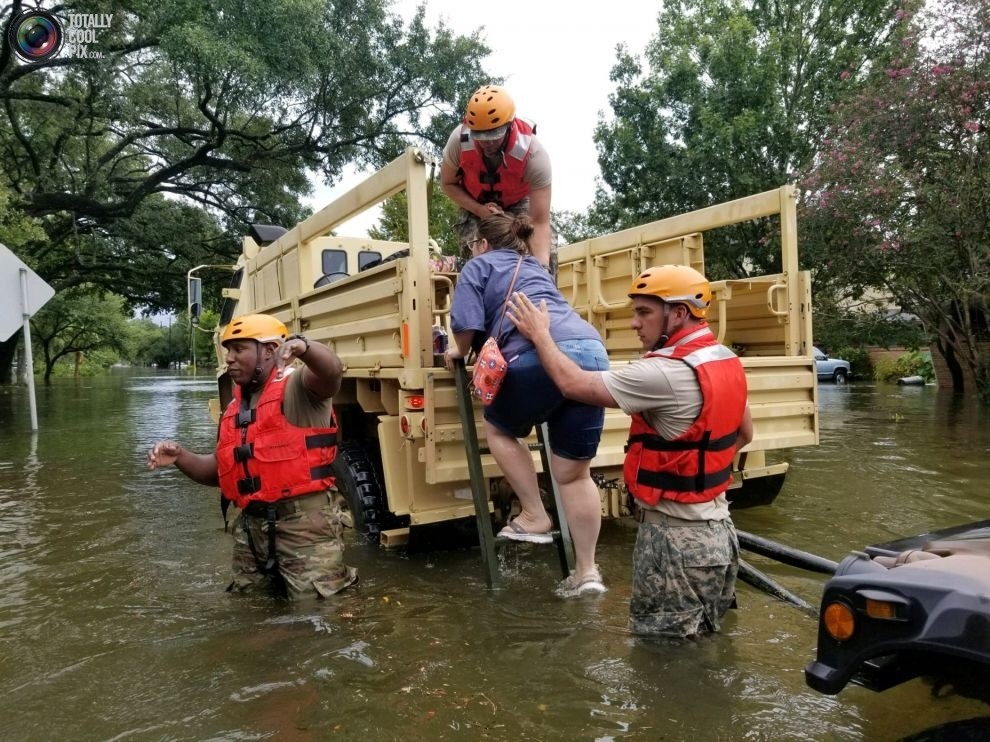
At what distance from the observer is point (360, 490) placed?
4414 mm

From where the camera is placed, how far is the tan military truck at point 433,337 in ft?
12.5

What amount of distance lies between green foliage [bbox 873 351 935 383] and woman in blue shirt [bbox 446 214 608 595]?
25.4 metres

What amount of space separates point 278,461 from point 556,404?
1260 millimetres

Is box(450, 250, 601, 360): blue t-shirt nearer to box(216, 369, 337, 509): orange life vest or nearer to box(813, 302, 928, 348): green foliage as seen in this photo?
box(216, 369, 337, 509): orange life vest

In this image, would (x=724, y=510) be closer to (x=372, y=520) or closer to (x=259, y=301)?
(x=372, y=520)

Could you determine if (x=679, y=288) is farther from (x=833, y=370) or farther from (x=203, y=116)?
(x=833, y=370)

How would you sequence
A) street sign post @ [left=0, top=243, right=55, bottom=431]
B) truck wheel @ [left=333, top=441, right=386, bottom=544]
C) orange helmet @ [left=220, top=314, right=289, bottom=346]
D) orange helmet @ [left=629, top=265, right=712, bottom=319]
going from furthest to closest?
street sign post @ [left=0, top=243, right=55, bottom=431] < truck wheel @ [left=333, top=441, right=386, bottom=544] < orange helmet @ [left=220, top=314, right=289, bottom=346] < orange helmet @ [left=629, top=265, right=712, bottom=319]

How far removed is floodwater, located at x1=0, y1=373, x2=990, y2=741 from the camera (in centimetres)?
242

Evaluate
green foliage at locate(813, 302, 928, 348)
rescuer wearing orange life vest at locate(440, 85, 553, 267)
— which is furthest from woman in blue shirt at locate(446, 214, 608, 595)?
green foliage at locate(813, 302, 928, 348)

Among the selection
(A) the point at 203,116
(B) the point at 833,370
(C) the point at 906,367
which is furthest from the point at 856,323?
(A) the point at 203,116

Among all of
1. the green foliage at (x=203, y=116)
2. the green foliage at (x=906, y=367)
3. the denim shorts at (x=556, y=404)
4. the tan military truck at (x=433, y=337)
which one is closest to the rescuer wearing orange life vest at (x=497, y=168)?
the tan military truck at (x=433, y=337)
